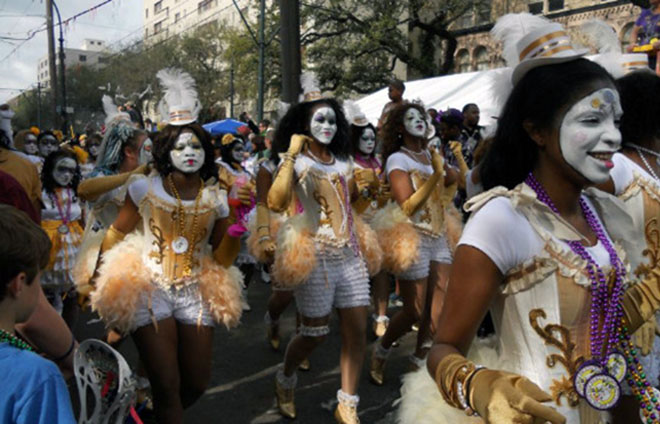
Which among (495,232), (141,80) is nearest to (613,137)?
(495,232)

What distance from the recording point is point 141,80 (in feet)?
144

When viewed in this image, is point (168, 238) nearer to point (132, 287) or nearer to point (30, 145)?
point (132, 287)

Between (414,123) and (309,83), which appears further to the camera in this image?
(414,123)

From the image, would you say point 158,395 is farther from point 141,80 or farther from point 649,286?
point 141,80

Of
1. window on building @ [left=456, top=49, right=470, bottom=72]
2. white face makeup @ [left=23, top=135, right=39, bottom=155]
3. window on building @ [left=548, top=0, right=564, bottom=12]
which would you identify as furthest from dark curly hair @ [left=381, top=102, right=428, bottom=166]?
window on building @ [left=456, top=49, right=470, bottom=72]

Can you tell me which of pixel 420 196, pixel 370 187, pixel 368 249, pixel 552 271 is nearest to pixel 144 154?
pixel 370 187

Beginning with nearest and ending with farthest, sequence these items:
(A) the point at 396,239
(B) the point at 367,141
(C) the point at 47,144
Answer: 1. (A) the point at 396,239
2. (B) the point at 367,141
3. (C) the point at 47,144

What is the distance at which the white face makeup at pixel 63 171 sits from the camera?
18.9ft

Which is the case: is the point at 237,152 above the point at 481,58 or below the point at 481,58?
below

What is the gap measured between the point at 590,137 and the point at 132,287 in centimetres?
259

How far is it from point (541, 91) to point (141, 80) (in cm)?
4535

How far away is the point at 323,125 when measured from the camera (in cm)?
431

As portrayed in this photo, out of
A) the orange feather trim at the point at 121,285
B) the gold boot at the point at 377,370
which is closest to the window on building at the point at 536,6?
the gold boot at the point at 377,370

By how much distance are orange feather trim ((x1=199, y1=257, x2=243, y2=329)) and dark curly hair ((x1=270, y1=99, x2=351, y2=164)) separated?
1145 mm
